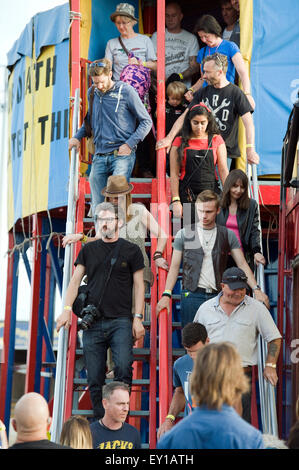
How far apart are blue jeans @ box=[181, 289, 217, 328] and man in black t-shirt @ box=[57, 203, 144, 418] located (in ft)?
1.24

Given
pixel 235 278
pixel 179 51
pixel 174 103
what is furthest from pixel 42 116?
pixel 235 278

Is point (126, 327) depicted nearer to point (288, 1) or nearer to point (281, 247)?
point (281, 247)

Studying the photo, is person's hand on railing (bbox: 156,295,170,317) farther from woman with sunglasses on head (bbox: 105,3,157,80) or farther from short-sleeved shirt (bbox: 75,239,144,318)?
woman with sunglasses on head (bbox: 105,3,157,80)

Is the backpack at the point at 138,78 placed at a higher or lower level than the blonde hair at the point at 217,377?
higher

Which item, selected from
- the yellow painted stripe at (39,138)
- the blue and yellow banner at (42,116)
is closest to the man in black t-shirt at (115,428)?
the blue and yellow banner at (42,116)

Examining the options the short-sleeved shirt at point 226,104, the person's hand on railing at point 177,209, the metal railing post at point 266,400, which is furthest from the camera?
the short-sleeved shirt at point 226,104

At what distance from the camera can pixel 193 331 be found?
5.58m

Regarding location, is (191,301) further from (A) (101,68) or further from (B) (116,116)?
(A) (101,68)

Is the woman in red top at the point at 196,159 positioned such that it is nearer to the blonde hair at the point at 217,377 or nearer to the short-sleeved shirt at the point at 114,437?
the short-sleeved shirt at the point at 114,437

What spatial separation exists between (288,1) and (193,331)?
617 cm

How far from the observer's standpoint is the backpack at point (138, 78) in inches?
345

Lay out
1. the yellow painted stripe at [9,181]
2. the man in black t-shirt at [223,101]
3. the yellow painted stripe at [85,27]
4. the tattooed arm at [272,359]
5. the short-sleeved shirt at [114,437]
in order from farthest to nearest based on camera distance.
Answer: the yellow painted stripe at [9,181] → the yellow painted stripe at [85,27] → the man in black t-shirt at [223,101] → the tattooed arm at [272,359] → the short-sleeved shirt at [114,437]

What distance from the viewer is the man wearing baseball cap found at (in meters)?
→ 5.87
